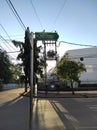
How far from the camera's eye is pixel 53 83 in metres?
70.8

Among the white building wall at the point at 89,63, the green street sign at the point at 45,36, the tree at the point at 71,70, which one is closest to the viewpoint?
the green street sign at the point at 45,36

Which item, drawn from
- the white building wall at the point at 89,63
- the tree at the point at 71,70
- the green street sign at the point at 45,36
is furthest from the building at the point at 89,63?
the green street sign at the point at 45,36

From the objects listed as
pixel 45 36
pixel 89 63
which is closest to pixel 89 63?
pixel 89 63

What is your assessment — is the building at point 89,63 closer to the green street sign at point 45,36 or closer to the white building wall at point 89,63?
the white building wall at point 89,63

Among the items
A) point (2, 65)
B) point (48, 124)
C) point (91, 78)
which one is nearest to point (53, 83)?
point (2, 65)

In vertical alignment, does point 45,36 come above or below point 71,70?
below

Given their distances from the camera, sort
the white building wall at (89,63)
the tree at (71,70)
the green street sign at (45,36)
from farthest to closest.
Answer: the white building wall at (89,63) → the tree at (71,70) → the green street sign at (45,36)

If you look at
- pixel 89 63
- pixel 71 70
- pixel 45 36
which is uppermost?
pixel 89 63

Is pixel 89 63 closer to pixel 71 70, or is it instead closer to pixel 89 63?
pixel 89 63

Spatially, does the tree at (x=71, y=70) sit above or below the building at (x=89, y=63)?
below

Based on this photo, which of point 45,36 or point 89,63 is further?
point 89,63

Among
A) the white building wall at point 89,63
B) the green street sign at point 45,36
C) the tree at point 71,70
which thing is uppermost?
the white building wall at point 89,63

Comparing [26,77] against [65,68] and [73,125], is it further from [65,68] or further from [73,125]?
[73,125]

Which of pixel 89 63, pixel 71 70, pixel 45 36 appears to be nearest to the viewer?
pixel 45 36
